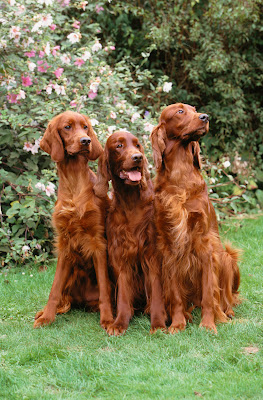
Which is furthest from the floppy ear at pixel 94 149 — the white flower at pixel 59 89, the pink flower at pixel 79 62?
the pink flower at pixel 79 62

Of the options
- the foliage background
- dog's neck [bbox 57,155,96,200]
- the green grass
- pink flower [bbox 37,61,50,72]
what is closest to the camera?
the green grass

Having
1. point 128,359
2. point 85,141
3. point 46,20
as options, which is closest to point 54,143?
point 85,141

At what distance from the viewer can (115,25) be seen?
8.31m

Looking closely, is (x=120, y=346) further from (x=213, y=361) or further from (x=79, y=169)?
(x=79, y=169)

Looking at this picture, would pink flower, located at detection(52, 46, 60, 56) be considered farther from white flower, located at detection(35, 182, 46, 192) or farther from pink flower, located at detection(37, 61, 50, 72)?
white flower, located at detection(35, 182, 46, 192)

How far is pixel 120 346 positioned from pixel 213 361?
681 millimetres

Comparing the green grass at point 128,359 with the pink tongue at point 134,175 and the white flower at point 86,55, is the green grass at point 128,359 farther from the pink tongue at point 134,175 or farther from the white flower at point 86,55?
the white flower at point 86,55

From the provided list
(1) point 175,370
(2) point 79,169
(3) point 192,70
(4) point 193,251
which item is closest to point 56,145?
(2) point 79,169

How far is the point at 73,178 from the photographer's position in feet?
13.6

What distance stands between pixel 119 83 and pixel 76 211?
101 inches

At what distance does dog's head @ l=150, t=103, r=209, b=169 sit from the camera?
12.5 feet

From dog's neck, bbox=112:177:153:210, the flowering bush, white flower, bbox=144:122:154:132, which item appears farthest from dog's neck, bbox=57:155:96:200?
white flower, bbox=144:122:154:132

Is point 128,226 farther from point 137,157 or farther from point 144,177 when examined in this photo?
point 137,157

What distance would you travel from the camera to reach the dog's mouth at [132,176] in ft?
12.9
